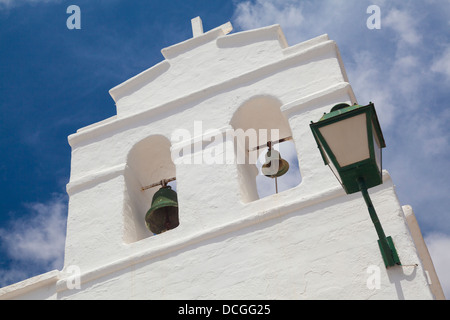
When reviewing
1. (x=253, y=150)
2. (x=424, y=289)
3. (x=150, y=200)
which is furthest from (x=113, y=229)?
(x=424, y=289)

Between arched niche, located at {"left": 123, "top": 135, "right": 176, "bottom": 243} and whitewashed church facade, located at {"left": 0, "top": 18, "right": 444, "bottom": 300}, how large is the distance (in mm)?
16

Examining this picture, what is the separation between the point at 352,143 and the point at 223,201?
8.29 ft

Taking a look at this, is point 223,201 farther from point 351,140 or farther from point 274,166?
point 351,140

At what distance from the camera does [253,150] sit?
25.8 ft

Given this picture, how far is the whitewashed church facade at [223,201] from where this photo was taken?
6102mm

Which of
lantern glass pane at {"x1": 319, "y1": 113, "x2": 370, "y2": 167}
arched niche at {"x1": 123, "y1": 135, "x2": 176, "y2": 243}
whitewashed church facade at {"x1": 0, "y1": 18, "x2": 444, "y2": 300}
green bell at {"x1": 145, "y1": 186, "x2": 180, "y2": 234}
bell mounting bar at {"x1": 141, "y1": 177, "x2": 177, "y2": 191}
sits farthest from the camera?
→ bell mounting bar at {"x1": 141, "y1": 177, "x2": 177, "y2": 191}

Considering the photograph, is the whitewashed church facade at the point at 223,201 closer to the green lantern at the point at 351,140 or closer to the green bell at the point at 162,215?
the green bell at the point at 162,215

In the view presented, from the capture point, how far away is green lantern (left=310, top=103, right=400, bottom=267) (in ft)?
15.3

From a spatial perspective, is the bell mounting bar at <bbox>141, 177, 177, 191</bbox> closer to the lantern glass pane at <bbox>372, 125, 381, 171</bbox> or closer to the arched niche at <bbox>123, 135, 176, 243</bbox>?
the arched niche at <bbox>123, 135, 176, 243</bbox>

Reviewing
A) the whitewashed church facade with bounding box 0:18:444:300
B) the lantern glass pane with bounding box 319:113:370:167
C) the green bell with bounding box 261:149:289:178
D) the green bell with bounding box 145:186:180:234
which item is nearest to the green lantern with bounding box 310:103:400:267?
the lantern glass pane with bounding box 319:113:370:167

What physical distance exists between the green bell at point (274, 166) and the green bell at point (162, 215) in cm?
103
